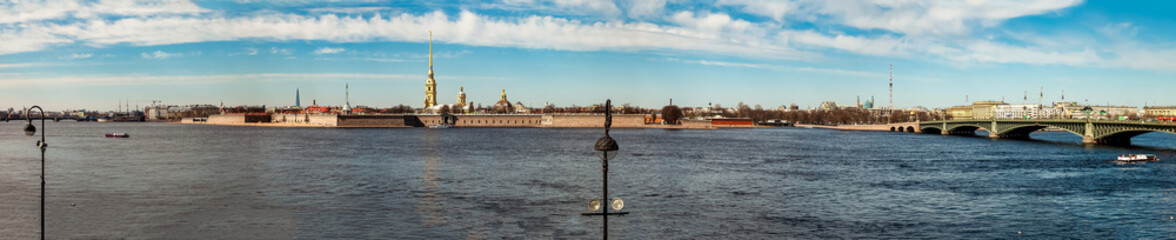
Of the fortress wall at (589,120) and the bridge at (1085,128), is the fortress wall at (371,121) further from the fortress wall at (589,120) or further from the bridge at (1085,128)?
the bridge at (1085,128)

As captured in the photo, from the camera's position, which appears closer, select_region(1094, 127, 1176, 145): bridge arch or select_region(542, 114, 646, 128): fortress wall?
select_region(1094, 127, 1176, 145): bridge arch

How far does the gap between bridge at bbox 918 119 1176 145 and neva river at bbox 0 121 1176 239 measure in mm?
18685

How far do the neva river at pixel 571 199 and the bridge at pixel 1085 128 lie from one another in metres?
18.7

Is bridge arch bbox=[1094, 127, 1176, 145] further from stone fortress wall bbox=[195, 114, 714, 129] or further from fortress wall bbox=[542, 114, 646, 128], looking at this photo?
fortress wall bbox=[542, 114, 646, 128]

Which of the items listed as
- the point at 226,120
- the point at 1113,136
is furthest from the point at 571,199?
the point at 226,120

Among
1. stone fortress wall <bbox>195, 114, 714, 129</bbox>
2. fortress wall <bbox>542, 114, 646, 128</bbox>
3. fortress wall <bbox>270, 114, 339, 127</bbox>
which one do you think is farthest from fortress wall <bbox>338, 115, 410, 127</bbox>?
fortress wall <bbox>542, 114, 646, 128</bbox>

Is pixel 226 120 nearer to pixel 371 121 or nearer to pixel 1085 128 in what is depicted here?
pixel 371 121

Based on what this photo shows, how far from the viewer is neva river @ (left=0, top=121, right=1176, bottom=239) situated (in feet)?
74.9

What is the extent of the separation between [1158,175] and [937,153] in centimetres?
2325

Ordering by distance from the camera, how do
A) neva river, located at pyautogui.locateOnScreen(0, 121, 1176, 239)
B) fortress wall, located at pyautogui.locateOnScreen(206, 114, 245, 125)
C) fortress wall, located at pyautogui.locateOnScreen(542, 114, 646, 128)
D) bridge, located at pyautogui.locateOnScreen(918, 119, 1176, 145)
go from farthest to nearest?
fortress wall, located at pyautogui.locateOnScreen(206, 114, 245, 125)
fortress wall, located at pyautogui.locateOnScreen(542, 114, 646, 128)
bridge, located at pyautogui.locateOnScreen(918, 119, 1176, 145)
neva river, located at pyautogui.locateOnScreen(0, 121, 1176, 239)

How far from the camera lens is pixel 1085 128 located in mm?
79062

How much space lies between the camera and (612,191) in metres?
32.8

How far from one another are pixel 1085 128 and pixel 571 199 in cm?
6868

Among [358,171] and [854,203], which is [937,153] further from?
[358,171]
